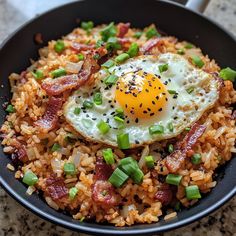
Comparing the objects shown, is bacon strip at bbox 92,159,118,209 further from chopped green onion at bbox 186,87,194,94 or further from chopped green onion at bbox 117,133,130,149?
chopped green onion at bbox 186,87,194,94

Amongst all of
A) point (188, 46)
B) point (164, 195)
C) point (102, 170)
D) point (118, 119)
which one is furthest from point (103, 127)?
point (188, 46)

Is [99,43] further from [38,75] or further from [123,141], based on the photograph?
[123,141]

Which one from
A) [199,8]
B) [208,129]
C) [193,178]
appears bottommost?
[193,178]

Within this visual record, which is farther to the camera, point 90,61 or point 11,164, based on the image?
point 90,61

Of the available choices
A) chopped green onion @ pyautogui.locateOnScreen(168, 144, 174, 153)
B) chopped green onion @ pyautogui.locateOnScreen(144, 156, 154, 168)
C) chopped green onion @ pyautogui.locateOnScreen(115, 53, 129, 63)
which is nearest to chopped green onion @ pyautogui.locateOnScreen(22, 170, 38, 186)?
chopped green onion @ pyautogui.locateOnScreen(144, 156, 154, 168)

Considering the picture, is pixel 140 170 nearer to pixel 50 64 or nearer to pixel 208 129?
pixel 208 129

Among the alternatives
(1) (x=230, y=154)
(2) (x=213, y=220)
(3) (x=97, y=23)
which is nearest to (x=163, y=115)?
(1) (x=230, y=154)
